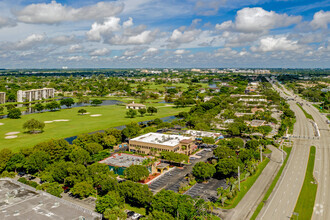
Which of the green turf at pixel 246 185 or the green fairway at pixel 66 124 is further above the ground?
the green fairway at pixel 66 124

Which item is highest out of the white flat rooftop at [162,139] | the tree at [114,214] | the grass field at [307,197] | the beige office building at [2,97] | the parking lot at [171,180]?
the beige office building at [2,97]

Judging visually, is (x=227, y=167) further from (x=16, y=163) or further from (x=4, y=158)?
(x=4, y=158)

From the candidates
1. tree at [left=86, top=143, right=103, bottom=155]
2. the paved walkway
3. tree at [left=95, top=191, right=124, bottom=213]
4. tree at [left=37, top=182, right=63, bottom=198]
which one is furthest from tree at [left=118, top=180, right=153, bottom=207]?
tree at [left=86, top=143, right=103, bottom=155]

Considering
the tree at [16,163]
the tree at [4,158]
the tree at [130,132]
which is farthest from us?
the tree at [130,132]

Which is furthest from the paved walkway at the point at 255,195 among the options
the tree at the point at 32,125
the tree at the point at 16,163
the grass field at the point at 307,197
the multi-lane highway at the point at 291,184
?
the tree at the point at 32,125

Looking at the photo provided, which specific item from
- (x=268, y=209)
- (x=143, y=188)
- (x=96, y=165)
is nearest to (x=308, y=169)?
(x=268, y=209)

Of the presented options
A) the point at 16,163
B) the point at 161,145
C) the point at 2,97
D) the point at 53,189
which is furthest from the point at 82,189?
the point at 2,97

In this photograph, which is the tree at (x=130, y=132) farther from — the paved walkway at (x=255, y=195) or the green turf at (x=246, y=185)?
the paved walkway at (x=255, y=195)
